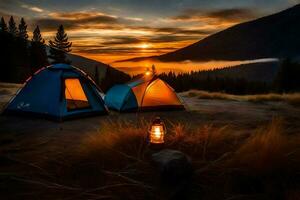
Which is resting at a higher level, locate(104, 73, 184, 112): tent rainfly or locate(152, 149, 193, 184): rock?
locate(104, 73, 184, 112): tent rainfly

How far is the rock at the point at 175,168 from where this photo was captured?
486 centimetres

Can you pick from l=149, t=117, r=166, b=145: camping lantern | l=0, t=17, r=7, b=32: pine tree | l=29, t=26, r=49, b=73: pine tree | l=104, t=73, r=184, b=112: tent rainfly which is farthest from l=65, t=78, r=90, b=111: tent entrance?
l=0, t=17, r=7, b=32: pine tree

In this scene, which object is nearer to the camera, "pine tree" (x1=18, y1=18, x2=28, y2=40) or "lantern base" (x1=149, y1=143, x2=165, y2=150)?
"lantern base" (x1=149, y1=143, x2=165, y2=150)

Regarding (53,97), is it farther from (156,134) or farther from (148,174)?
(148,174)

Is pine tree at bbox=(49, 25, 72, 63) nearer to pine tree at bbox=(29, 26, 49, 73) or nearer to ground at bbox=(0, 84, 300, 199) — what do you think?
pine tree at bbox=(29, 26, 49, 73)

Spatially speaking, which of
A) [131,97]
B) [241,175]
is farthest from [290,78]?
[241,175]

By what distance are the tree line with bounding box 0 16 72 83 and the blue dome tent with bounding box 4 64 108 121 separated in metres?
47.1

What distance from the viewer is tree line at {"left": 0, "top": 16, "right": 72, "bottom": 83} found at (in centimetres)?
5684

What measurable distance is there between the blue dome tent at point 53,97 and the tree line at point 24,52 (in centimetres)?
4708

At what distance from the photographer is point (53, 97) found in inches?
422

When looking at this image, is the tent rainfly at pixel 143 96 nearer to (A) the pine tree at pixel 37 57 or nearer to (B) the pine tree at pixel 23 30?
(A) the pine tree at pixel 37 57

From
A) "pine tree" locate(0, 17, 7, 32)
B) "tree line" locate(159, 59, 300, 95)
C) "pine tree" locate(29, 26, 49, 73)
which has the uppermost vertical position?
"pine tree" locate(0, 17, 7, 32)

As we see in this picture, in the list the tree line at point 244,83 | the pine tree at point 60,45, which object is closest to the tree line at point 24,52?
the pine tree at point 60,45

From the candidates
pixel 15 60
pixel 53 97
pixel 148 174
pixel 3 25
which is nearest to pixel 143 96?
pixel 53 97
